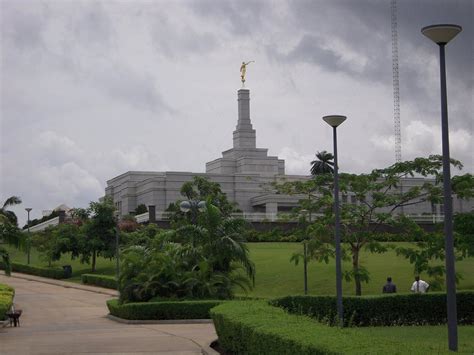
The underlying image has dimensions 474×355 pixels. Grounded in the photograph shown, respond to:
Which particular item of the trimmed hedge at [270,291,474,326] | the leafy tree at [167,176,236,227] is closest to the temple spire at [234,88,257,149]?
the leafy tree at [167,176,236,227]

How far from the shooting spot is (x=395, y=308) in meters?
20.5

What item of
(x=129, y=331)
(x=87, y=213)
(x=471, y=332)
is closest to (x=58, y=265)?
(x=87, y=213)

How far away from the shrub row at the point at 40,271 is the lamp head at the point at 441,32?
134ft

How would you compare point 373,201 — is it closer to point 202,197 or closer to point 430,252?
point 430,252

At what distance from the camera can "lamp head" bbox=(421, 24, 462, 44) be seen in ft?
38.0

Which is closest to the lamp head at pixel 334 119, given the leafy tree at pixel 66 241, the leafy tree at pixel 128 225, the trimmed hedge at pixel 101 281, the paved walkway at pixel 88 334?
the paved walkway at pixel 88 334

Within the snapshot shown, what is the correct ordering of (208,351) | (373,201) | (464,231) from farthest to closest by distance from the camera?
(373,201) < (464,231) < (208,351)

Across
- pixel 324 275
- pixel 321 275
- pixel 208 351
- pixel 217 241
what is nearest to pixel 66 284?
pixel 321 275

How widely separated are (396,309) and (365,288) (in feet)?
36.9

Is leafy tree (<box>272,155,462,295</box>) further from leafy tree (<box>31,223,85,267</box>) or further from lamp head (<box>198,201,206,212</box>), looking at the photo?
leafy tree (<box>31,223,85,267</box>)

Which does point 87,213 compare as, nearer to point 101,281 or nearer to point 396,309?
point 101,281

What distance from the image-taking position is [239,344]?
42.8ft

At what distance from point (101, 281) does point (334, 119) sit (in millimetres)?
26393

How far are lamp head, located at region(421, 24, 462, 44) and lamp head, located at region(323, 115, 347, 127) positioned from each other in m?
6.59
